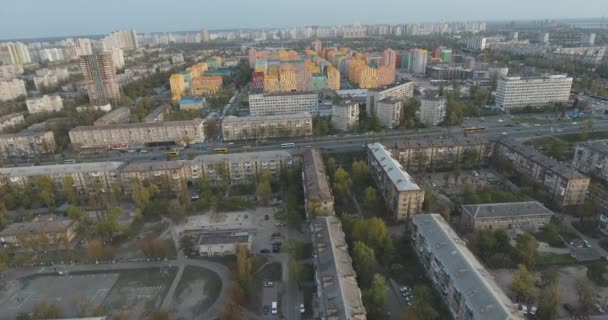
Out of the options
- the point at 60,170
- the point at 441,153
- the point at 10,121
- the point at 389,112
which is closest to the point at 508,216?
the point at 441,153

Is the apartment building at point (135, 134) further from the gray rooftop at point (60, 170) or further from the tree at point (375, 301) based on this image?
the tree at point (375, 301)

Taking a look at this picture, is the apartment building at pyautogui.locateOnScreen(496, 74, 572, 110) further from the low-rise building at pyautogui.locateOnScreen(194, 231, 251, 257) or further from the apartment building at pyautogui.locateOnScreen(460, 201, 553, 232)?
the low-rise building at pyautogui.locateOnScreen(194, 231, 251, 257)

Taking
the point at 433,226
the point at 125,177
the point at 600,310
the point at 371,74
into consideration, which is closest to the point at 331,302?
the point at 433,226

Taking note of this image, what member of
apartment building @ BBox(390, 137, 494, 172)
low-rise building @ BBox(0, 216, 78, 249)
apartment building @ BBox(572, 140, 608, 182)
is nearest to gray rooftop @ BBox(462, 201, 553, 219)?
apartment building @ BBox(390, 137, 494, 172)

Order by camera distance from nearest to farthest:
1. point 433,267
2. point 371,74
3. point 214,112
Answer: point 433,267
point 214,112
point 371,74

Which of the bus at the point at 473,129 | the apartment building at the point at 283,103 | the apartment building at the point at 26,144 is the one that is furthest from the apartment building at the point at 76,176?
the bus at the point at 473,129

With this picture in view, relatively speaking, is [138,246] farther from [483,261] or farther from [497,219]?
[497,219]
